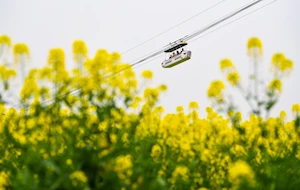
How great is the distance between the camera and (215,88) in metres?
4.29

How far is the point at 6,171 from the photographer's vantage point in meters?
3.22

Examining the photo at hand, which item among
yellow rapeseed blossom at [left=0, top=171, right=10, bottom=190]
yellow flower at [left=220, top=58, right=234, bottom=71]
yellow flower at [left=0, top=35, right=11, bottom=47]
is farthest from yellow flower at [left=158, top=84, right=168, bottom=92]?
yellow rapeseed blossom at [left=0, top=171, right=10, bottom=190]

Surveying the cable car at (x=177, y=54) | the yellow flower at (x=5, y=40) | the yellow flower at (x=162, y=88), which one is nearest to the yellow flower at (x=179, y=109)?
the yellow flower at (x=162, y=88)

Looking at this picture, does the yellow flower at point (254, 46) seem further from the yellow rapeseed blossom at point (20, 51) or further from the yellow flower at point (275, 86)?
the yellow rapeseed blossom at point (20, 51)

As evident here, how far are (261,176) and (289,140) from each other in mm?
3965

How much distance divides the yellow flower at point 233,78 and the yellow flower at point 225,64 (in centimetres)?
10

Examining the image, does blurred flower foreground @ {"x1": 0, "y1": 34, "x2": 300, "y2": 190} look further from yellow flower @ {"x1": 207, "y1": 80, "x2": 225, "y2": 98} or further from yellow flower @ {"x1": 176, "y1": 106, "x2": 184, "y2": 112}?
yellow flower @ {"x1": 176, "y1": 106, "x2": 184, "y2": 112}

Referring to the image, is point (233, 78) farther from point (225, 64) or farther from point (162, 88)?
point (162, 88)

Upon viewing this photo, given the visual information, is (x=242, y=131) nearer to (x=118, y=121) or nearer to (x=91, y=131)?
(x=118, y=121)

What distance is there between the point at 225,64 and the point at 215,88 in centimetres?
31

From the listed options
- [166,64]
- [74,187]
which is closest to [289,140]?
[74,187]

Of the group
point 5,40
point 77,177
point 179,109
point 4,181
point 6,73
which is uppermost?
point 5,40

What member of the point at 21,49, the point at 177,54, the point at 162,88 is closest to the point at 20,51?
the point at 21,49

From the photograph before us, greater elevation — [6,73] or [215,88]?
[6,73]
